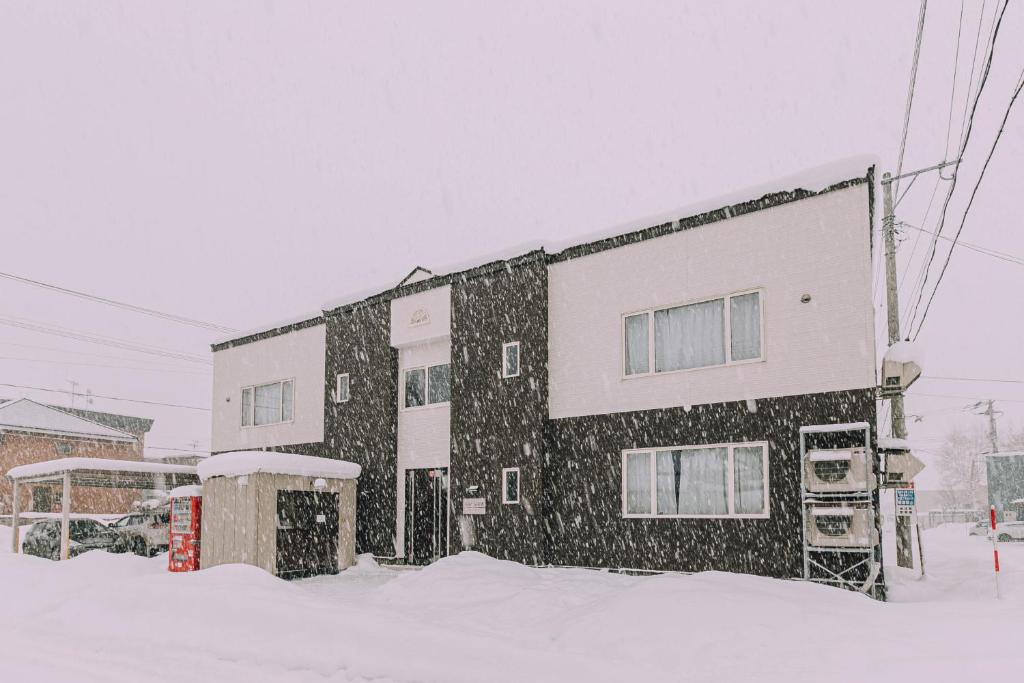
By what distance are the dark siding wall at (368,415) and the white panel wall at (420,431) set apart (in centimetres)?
17

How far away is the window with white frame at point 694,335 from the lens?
13.3 meters

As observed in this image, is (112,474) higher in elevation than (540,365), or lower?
lower

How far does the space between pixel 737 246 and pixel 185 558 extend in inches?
500

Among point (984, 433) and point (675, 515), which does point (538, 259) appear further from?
point (984, 433)

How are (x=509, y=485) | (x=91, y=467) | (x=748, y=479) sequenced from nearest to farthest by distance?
(x=748, y=479), (x=509, y=485), (x=91, y=467)

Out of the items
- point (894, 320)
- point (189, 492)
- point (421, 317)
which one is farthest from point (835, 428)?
point (189, 492)

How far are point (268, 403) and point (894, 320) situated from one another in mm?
16104

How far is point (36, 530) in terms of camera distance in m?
22.6

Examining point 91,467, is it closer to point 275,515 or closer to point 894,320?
point 275,515

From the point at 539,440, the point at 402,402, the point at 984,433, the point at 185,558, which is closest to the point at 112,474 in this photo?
the point at 185,558

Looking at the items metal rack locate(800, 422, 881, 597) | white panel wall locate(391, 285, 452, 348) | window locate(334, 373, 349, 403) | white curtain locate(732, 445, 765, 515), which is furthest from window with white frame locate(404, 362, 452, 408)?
metal rack locate(800, 422, 881, 597)

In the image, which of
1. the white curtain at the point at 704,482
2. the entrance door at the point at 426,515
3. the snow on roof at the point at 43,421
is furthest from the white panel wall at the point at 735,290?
the snow on roof at the point at 43,421

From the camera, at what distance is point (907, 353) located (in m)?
12.4

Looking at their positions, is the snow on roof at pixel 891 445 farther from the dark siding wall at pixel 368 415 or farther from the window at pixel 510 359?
the dark siding wall at pixel 368 415
